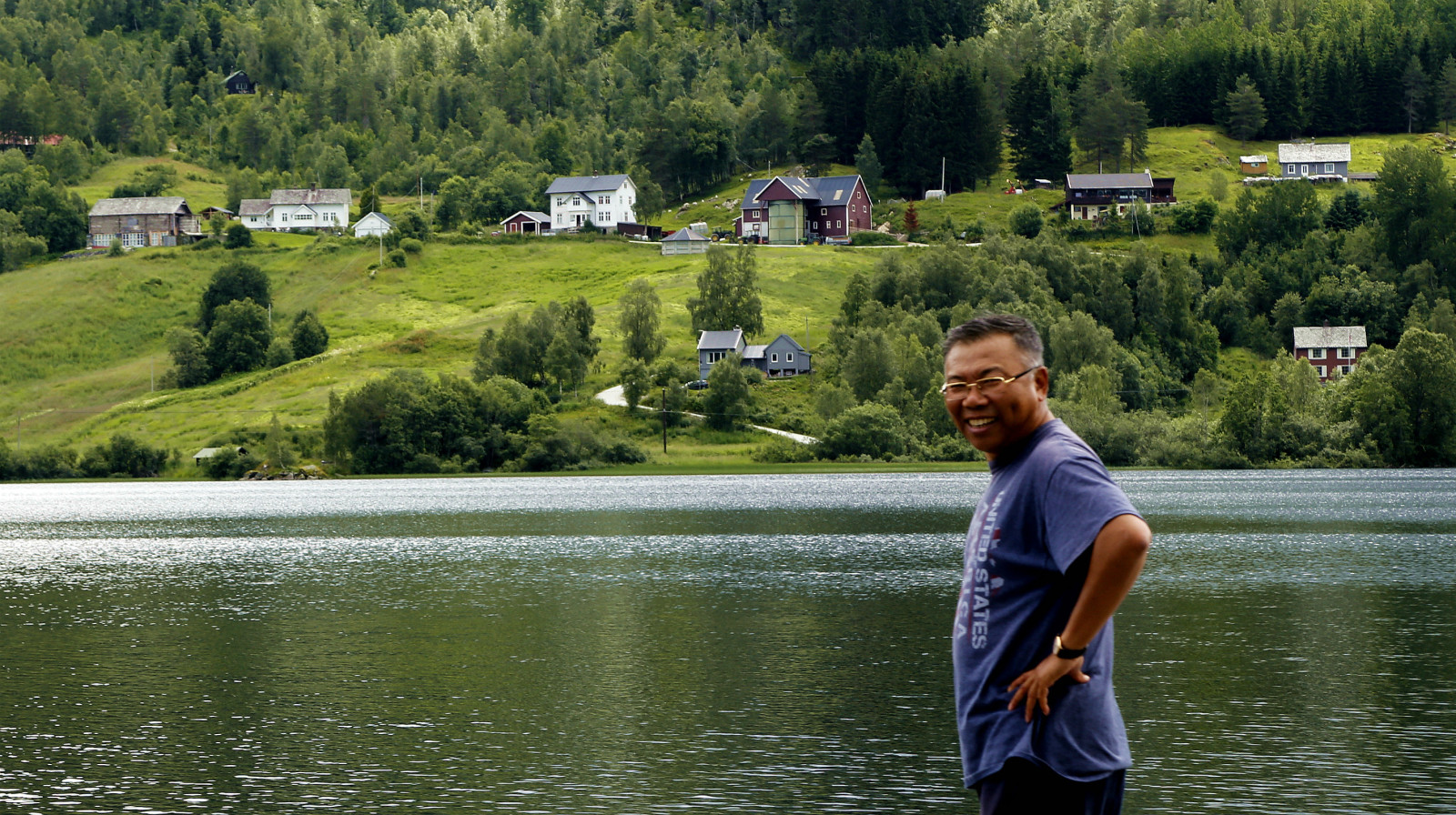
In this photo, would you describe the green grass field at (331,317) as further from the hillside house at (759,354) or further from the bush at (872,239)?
the bush at (872,239)

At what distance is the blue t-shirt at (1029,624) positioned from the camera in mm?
7469

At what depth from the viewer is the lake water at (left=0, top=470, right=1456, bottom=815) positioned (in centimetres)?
2322

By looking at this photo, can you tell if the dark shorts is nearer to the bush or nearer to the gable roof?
the gable roof

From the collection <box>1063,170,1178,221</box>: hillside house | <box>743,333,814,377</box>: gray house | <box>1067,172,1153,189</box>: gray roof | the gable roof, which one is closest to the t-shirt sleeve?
<box>743,333,814,377</box>: gray house

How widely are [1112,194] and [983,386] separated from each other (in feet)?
643

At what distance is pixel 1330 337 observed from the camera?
158875mm

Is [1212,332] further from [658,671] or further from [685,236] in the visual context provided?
[658,671]

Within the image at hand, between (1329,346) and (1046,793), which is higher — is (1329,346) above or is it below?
above

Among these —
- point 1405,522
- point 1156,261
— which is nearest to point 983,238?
point 1156,261

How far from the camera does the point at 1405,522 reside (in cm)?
7244

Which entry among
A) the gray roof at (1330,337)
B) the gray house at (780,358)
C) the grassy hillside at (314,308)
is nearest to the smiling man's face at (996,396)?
the grassy hillside at (314,308)

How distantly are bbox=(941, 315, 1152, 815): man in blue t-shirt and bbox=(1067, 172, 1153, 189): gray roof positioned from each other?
639ft


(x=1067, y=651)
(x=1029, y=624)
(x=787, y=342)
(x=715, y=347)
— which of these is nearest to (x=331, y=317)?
(x=715, y=347)

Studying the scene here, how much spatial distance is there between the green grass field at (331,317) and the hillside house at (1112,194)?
23.2 ft
